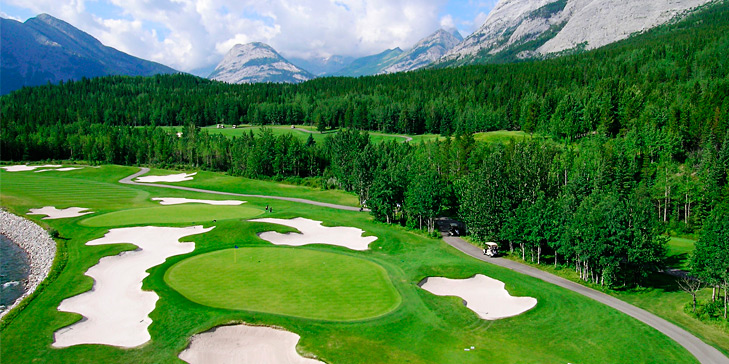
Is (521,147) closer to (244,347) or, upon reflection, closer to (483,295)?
(483,295)

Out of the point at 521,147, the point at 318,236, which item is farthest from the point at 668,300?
the point at 318,236

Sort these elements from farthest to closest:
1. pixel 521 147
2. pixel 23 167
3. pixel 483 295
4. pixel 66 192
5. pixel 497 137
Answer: pixel 497 137
pixel 23 167
pixel 66 192
pixel 521 147
pixel 483 295

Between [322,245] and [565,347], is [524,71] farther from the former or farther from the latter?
[565,347]

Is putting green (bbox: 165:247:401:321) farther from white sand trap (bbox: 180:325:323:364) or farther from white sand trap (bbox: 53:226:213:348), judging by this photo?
white sand trap (bbox: 53:226:213:348)

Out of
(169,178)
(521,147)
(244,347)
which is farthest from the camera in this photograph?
(169,178)

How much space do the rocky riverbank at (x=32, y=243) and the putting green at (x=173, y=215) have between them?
5.37 metres

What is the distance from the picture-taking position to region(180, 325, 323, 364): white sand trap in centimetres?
2188

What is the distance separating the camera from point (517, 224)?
45688 mm

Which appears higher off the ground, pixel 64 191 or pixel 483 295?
pixel 64 191

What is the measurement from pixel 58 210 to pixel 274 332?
5412 cm

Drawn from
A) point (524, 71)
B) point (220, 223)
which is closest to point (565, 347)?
point (220, 223)

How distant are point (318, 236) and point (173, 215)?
22608 millimetres

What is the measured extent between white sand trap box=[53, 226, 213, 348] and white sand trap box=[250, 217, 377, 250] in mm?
9581

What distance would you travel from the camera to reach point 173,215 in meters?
57.7
